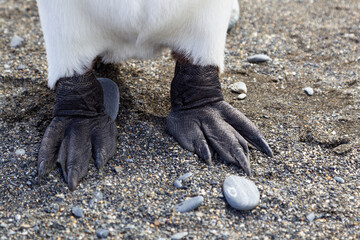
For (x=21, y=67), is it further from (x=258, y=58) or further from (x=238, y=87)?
(x=258, y=58)

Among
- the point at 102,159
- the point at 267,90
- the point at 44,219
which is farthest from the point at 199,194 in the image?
the point at 267,90

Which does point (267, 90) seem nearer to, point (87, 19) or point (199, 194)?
point (199, 194)

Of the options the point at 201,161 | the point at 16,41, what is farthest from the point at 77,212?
the point at 16,41

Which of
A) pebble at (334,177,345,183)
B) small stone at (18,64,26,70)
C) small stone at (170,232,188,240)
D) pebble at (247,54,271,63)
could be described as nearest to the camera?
small stone at (170,232,188,240)

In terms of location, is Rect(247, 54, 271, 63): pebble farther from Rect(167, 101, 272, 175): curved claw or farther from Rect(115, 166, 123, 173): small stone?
Rect(115, 166, 123, 173): small stone

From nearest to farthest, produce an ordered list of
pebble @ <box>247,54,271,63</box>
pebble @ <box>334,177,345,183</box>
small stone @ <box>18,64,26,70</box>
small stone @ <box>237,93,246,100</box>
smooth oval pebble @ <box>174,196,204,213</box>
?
smooth oval pebble @ <box>174,196,204,213</box> → pebble @ <box>334,177,345,183</box> → small stone @ <box>237,93,246,100</box> → small stone @ <box>18,64,26,70</box> → pebble @ <box>247,54,271,63</box>

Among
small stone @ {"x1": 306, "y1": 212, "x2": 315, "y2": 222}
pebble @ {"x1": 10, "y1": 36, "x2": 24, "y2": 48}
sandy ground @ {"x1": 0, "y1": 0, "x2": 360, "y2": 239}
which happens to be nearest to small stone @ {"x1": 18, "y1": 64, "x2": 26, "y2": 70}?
sandy ground @ {"x1": 0, "y1": 0, "x2": 360, "y2": 239}

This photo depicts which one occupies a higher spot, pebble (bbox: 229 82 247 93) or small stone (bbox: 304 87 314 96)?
small stone (bbox: 304 87 314 96)
